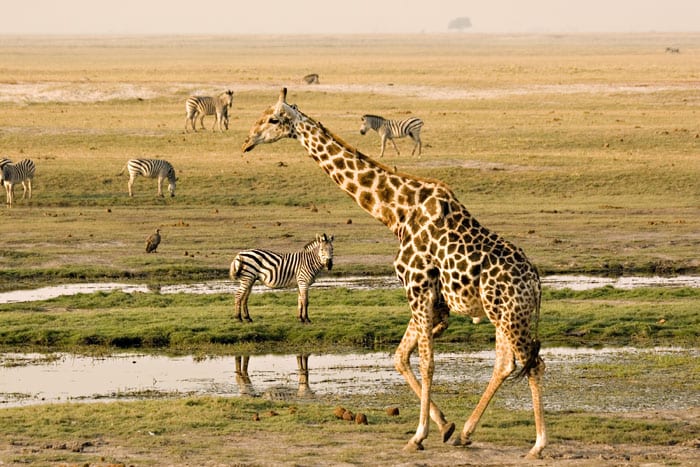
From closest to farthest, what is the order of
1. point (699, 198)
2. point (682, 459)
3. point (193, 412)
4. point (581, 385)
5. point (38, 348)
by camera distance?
point (682, 459), point (193, 412), point (581, 385), point (38, 348), point (699, 198)

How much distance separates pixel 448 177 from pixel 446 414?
23.4 metres

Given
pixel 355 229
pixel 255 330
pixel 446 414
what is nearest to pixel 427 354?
pixel 446 414

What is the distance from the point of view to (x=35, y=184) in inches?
1390

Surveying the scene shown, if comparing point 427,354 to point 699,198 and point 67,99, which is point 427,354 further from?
point 67,99

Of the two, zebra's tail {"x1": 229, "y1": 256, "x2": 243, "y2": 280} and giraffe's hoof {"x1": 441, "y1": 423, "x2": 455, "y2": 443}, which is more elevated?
giraffe's hoof {"x1": 441, "y1": 423, "x2": 455, "y2": 443}

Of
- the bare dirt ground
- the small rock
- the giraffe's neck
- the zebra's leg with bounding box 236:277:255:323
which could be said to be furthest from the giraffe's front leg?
the zebra's leg with bounding box 236:277:255:323

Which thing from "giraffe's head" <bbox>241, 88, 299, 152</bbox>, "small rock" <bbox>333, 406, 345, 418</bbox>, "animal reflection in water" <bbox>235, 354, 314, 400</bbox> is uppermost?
"giraffe's head" <bbox>241, 88, 299, 152</bbox>

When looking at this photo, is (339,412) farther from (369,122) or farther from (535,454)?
(369,122)

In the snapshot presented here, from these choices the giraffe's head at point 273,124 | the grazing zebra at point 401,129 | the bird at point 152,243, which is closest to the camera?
the giraffe's head at point 273,124

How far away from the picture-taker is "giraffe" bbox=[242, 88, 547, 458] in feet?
36.8

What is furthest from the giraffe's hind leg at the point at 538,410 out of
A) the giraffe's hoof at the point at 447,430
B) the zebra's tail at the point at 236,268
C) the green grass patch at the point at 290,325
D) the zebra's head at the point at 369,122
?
the zebra's head at the point at 369,122

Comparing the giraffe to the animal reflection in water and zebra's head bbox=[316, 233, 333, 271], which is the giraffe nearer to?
the animal reflection in water

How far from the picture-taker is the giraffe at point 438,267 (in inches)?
442

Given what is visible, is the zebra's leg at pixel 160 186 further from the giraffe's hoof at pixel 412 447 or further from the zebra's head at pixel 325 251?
the giraffe's hoof at pixel 412 447
